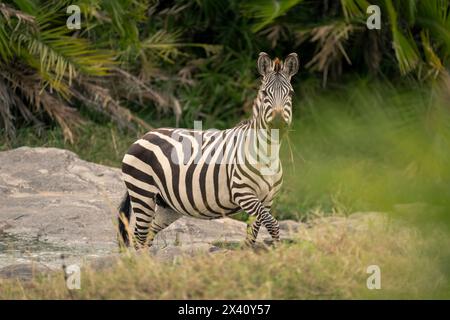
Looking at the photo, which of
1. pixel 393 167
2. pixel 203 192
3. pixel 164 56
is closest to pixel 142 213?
pixel 203 192

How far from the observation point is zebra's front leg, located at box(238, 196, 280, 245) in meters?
5.42

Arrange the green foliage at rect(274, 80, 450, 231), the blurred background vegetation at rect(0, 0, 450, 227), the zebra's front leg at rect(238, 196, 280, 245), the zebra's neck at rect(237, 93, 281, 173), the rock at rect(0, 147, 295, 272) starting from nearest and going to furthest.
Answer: the green foliage at rect(274, 80, 450, 231) < the zebra's front leg at rect(238, 196, 280, 245) < the zebra's neck at rect(237, 93, 281, 173) < the rock at rect(0, 147, 295, 272) < the blurred background vegetation at rect(0, 0, 450, 227)

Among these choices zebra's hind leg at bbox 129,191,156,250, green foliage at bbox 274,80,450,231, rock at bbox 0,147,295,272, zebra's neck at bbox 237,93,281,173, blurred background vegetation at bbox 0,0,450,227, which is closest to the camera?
green foliage at bbox 274,80,450,231

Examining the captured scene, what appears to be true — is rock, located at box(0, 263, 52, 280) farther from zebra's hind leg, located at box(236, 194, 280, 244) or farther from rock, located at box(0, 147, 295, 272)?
zebra's hind leg, located at box(236, 194, 280, 244)

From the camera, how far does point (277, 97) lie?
530cm

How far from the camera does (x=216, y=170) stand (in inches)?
230

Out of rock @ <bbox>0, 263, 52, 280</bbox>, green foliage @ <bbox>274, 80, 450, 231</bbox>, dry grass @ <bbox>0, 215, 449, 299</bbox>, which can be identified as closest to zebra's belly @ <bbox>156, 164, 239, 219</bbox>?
rock @ <bbox>0, 263, 52, 280</bbox>

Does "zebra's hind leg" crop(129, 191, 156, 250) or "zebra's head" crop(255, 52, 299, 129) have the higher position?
"zebra's head" crop(255, 52, 299, 129)

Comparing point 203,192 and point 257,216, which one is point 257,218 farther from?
point 203,192

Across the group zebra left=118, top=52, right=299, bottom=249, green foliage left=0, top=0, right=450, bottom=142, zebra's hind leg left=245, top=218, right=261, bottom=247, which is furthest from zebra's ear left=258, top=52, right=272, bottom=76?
green foliage left=0, top=0, right=450, bottom=142

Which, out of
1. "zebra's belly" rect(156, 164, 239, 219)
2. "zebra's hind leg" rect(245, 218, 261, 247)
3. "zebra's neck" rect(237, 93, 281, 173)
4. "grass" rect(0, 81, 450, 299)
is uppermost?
"grass" rect(0, 81, 450, 299)

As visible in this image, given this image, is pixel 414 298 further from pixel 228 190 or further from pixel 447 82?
pixel 228 190

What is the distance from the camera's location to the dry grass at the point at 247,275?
13.2ft

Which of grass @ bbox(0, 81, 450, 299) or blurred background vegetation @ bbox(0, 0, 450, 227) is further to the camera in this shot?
blurred background vegetation @ bbox(0, 0, 450, 227)
